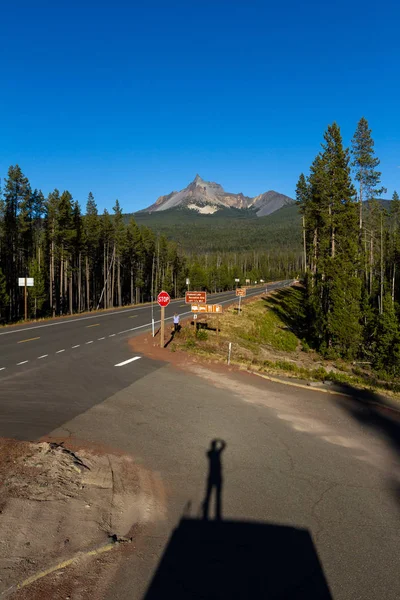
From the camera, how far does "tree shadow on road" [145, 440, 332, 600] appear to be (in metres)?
3.90

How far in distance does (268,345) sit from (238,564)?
2504cm

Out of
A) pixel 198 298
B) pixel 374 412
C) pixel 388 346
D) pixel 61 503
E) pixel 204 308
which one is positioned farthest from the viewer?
pixel 388 346

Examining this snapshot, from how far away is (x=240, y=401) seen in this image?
35.1 ft

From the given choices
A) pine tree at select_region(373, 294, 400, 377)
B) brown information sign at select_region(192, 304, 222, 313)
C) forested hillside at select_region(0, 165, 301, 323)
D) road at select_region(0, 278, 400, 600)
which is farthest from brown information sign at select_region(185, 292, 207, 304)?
forested hillside at select_region(0, 165, 301, 323)

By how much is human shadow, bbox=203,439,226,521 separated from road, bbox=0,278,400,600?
0.24ft

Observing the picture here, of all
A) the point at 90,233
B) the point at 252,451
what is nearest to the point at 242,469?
the point at 252,451

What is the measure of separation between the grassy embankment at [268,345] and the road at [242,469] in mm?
3152

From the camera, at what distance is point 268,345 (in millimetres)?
28891

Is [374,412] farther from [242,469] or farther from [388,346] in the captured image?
[388,346]

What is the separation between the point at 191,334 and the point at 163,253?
70.3 meters

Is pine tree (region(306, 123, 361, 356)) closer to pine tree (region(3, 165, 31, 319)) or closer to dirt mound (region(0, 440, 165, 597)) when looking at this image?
dirt mound (region(0, 440, 165, 597))

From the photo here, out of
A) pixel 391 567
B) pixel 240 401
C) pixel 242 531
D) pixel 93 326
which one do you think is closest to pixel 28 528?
pixel 242 531

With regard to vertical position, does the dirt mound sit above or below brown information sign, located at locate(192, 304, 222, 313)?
below

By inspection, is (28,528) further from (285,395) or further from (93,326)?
(93,326)
